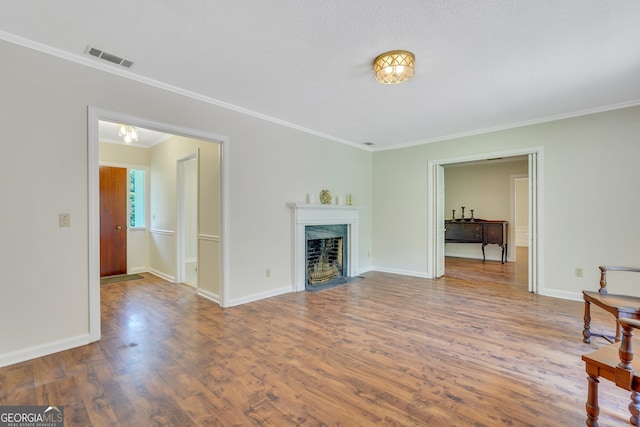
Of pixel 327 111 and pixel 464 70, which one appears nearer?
pixel 464 70

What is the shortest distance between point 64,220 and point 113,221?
3359mm

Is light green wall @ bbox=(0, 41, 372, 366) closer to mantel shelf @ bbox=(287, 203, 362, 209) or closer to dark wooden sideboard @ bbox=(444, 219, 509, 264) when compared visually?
mantel shelf @ bbox=(287, 203, 362, 209)

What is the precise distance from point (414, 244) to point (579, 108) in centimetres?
303

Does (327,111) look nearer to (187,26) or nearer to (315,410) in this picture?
(187,26)

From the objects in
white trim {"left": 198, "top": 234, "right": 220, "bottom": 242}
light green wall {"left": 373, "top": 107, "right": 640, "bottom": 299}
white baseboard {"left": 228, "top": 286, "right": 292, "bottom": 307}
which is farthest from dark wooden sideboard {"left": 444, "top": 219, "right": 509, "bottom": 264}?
white trim {"left": 198, "top": 234, "right": 220, "bottom": 242}

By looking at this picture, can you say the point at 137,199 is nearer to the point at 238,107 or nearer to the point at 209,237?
the point at 209,237

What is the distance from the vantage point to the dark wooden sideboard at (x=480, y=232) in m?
6.77

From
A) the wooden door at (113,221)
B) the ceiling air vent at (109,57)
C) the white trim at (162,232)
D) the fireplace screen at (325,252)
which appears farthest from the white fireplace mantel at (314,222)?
the wooden door at (113,221)

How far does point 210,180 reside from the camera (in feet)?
13.2

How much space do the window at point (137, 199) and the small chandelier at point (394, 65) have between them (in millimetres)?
5215

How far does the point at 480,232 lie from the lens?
273 inches

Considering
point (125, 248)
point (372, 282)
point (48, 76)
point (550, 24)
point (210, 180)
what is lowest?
point (372, 282)

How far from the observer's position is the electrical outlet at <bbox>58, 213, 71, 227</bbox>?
246 centimetres

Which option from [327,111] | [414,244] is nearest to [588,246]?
[414,244]
